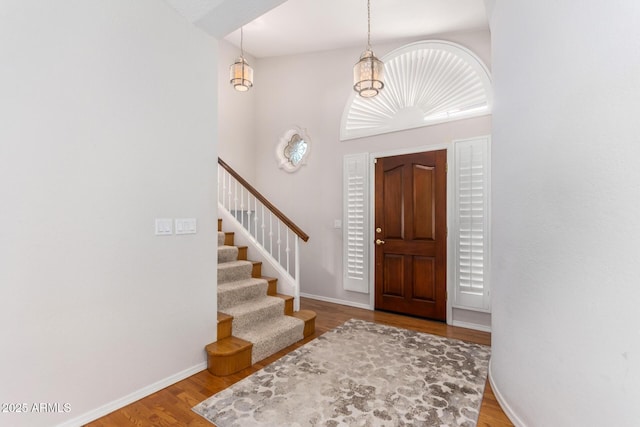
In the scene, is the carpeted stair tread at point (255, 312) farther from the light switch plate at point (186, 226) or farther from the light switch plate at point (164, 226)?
the light switch plate at point (164, 226)

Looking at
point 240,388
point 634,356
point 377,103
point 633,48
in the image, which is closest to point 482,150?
point 377,103

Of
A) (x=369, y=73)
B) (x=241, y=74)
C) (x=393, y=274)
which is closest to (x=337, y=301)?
(x=393, y=274)

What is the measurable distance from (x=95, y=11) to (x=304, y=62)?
329cm

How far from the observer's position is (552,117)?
4.86ft

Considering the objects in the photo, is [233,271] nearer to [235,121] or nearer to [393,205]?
[393,205]

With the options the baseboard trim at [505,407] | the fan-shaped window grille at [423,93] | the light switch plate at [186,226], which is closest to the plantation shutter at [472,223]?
the fan-shaped window grille at [423,93]

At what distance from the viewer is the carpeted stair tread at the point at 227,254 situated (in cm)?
344

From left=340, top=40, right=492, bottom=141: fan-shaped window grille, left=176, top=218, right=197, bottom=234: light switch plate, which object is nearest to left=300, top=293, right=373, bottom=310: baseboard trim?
left=340, top=40, right=492, bottom=141: fan-shaped window grille

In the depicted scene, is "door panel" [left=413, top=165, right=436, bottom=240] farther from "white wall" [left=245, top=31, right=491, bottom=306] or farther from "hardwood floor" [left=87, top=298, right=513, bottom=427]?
"hardwood floor" [left=87, top=298, right=513, bottom=427]

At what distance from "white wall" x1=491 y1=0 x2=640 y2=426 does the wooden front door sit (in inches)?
61.5

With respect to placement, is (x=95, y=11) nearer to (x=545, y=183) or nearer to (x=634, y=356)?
(x=545, y=183)

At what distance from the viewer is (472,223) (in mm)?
3354

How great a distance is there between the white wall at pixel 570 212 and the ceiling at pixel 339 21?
55.6 inches

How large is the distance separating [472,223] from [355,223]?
4.83 ft
